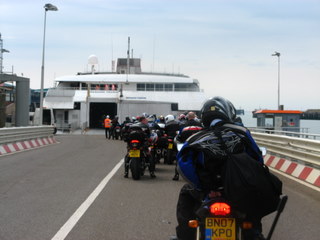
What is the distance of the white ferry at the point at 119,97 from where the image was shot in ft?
125

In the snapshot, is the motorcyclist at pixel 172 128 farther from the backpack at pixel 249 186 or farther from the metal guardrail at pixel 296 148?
the backpack at pixel 249 186

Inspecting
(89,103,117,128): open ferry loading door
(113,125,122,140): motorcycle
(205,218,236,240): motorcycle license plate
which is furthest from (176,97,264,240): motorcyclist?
(89,103,117,128): open ferry loading door

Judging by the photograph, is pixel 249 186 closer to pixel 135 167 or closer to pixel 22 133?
pixel 135 167

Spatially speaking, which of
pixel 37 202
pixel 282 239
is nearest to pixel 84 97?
pixel 37 202

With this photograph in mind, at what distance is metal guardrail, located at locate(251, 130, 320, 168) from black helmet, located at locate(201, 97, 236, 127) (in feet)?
19.6

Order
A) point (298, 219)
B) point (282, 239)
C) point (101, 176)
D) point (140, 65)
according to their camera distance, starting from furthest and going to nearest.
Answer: point (140, 65)
point (101, 176)
point (298, 219)
point (282, 239)

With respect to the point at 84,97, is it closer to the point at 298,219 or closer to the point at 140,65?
the point at 140,65

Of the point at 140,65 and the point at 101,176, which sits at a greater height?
the point at 140,65

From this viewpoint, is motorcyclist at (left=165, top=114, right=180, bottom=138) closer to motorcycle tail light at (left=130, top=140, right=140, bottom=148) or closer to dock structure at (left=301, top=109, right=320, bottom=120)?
motorcycle tail light at (left=130, top=140, right=140, bottom=148)

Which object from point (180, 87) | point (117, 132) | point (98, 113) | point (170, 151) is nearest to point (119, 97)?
point (98, 113)

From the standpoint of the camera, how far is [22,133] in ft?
63.2

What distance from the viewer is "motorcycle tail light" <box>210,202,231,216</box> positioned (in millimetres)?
3340

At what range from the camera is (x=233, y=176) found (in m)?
3.27

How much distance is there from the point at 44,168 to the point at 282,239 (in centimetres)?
811
